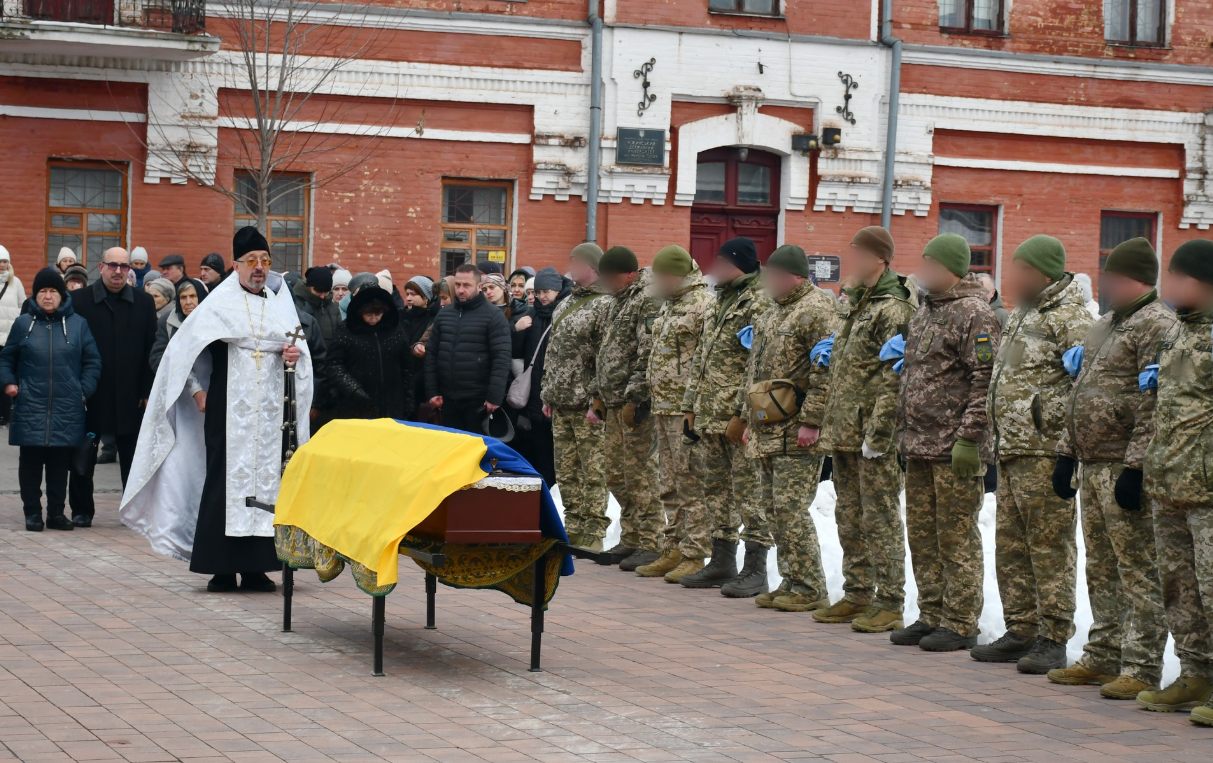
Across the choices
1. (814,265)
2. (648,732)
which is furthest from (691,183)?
(648,732)

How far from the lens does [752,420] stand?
379 inches

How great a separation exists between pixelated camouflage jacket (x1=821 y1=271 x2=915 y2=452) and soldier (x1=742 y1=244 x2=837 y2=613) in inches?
12.8

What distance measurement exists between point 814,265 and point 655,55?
4817 mm

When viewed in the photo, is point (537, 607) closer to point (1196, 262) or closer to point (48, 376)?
point (1196, 262)

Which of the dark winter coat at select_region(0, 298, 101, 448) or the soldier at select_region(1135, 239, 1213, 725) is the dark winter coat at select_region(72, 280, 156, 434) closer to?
the dark winter coat at select_region(0, 298, 101, 448)

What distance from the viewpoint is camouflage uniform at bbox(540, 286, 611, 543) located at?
38.4ft

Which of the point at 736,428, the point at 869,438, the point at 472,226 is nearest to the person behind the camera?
the point at 869,438

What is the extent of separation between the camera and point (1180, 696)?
22.8 feet

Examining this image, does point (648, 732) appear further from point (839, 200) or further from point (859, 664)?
point (839, 200)

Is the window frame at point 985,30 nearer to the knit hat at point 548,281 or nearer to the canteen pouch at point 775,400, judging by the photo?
the knit hat at point 548,281

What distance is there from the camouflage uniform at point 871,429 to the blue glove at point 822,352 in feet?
0.54

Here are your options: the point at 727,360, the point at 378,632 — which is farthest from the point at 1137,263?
the point at 378,632

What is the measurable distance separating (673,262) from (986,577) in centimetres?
294

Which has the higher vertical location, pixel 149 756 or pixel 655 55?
pixel 655 55
